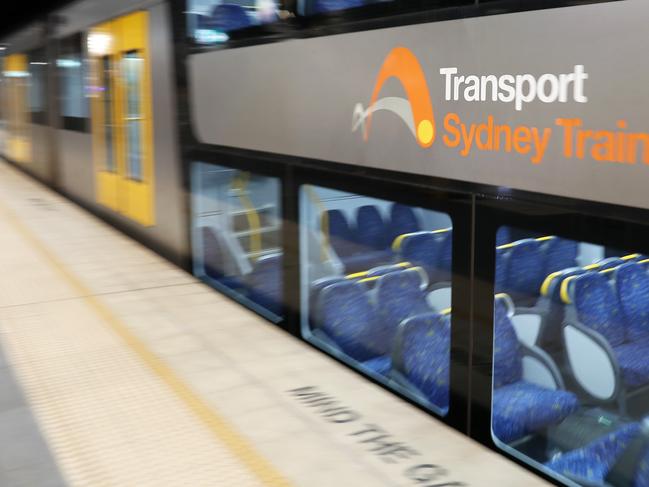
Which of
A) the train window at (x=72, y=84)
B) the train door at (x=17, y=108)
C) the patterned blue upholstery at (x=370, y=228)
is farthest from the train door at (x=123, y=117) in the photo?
the train door at (x=17, y=108)

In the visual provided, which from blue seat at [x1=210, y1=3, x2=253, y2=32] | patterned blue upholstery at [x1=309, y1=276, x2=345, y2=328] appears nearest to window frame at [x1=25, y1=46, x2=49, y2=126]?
blue seat at [x1=210, y1=3, x2=253, y2=32]

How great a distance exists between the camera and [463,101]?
3.07m

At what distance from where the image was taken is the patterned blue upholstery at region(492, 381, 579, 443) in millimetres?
3260

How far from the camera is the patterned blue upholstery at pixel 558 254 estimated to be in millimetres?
4672

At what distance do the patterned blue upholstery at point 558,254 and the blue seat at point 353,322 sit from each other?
116cm

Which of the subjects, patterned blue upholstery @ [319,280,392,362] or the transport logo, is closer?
the transport logo

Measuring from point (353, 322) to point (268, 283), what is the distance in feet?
3.28

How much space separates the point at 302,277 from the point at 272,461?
168 cm

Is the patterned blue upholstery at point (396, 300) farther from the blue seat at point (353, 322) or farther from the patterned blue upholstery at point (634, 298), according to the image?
the patterned blue upholstery at point (634, 298)

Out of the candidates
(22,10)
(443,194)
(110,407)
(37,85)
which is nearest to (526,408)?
(443,194)

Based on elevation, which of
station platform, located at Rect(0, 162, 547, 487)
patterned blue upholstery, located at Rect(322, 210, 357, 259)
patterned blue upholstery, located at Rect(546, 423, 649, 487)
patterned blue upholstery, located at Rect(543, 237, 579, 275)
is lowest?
patterned blue upholstery, located at Rect(546, 423, 649, 487)

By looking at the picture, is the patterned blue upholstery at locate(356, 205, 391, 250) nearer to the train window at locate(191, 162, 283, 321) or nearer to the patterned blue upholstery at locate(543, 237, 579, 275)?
the train window at locate(191, 162, 283, 321)

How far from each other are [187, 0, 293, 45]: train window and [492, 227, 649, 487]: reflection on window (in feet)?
6.33

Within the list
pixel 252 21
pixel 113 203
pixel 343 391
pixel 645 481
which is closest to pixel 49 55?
pixel 113 203
